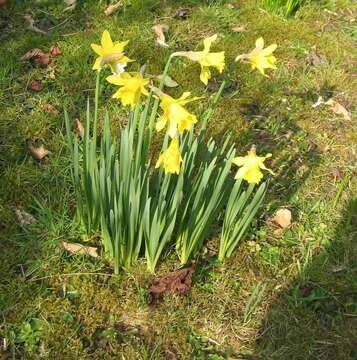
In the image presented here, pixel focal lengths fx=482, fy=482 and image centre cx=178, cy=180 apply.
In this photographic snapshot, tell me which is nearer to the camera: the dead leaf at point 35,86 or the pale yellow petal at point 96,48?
the pale yellow petal at point 96,48

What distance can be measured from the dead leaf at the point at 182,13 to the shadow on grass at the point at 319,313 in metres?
2.28

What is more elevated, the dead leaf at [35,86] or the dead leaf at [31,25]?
the dead leaf at [31,25]

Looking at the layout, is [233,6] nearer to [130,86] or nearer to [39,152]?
[39,152]

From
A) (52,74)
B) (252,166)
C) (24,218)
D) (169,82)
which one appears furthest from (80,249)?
(52,74)

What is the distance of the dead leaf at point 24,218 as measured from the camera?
2.44 meters

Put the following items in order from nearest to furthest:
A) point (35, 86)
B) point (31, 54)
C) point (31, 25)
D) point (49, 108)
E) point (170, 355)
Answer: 1. point (170, 355)
2. point (49, 108)
3. point (35, 86)
4. point (31, 54)
5. point (31, 25)

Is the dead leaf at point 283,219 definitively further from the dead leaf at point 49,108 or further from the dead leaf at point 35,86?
the dead leaf at point 35,86

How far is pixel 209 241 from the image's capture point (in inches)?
99.7

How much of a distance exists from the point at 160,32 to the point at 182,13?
15.5 inches

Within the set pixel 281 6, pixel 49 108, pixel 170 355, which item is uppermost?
pixel 281 6

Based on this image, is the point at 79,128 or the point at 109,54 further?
the point at 79,128

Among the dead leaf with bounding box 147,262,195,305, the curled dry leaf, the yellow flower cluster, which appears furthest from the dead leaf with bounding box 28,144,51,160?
the yellow flower cluster

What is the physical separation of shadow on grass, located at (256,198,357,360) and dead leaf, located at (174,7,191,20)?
7.49ft

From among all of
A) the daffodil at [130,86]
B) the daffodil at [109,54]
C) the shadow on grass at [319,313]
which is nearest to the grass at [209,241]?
the shadow on grass at [319,313]
